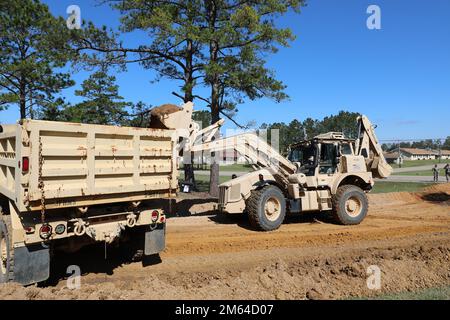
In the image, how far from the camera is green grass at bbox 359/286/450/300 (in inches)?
209

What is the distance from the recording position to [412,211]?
12914 millimetres

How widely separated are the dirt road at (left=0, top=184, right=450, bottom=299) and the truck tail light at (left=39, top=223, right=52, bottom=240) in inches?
27.5

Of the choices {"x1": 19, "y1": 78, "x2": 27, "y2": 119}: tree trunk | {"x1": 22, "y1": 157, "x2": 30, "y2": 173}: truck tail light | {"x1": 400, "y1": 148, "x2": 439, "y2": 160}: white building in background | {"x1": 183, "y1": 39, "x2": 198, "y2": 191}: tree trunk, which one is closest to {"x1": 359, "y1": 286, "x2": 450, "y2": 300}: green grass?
{"x1": 22, "y1": 157, "x2": 30, "y2": 173}: truck tail light

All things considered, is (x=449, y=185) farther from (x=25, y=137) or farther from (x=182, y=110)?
(x=25, y=137)

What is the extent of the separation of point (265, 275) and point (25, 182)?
391 centimetres

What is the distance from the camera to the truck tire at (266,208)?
30.0 ft

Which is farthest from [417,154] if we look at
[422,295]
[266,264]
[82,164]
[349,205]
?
[82,164]

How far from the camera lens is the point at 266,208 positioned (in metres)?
9.41

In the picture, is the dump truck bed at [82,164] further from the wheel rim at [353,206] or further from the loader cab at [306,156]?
the wheel rim at [353,206]

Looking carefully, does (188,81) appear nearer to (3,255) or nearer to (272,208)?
(272,208)

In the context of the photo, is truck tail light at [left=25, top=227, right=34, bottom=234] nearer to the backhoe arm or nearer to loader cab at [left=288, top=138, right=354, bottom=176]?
loader cab at [left=288, top=138, right=354, bottom=176]

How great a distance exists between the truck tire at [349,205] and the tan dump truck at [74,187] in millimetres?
5419
